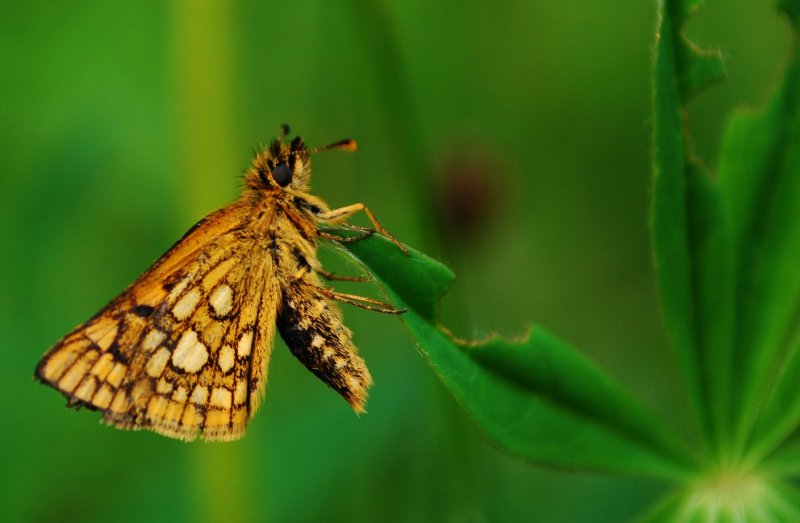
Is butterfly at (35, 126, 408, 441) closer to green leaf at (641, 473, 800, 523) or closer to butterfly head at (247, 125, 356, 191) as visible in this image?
butterfly head at (247, 125, 356, 191)

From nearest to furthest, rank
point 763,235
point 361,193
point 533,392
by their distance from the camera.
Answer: point 533,392, point 763,235, point 361,193

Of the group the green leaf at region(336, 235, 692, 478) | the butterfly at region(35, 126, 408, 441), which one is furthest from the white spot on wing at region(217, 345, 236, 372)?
the green leaf at region(336, 235, 692, 478)

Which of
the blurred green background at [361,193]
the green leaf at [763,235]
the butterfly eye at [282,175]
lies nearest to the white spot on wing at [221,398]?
the blurred green background at [361,193]

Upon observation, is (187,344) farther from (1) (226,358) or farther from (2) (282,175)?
(2) (282,175)

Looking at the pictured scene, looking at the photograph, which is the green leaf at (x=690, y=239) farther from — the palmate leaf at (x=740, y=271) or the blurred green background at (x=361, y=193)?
the blurred green background at (x=361, y=193)

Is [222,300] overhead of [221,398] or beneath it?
overhead

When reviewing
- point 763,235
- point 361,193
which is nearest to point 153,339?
point 763,235

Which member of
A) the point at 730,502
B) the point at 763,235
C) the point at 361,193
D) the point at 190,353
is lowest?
the point at 730,502
